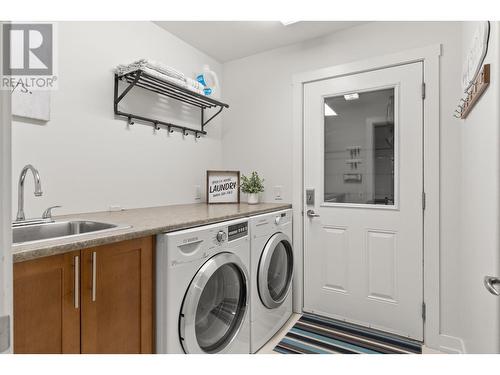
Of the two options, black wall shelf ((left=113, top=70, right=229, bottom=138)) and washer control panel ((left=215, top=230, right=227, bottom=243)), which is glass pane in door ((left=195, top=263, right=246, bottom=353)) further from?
black wall shelf ((left=113, top=70, right=229, bottom=138))

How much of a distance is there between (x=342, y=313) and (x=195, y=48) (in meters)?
→ 2.60

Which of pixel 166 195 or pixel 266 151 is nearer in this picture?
pixel 166 195

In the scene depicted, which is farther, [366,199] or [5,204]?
[366,199]

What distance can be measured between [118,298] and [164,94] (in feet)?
5.22

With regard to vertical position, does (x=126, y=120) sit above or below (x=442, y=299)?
above

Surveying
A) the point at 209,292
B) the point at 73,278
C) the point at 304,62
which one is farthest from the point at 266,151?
the point at 73,278

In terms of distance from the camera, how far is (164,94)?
215cm

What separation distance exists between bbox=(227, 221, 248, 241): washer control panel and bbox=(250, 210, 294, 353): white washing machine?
0.07 metres

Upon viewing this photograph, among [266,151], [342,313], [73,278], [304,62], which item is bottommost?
[342,313]

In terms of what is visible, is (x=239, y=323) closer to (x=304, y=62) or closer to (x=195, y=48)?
(x=304, y=62)

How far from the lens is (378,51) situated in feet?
6.75

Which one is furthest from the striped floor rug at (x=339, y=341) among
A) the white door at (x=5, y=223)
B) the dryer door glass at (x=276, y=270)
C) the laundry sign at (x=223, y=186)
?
the white door at (x=5, y=223)

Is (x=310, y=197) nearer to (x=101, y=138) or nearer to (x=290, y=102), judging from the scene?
(x=290, y=102)

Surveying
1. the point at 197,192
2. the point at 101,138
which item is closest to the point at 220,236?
the point at 101,138
